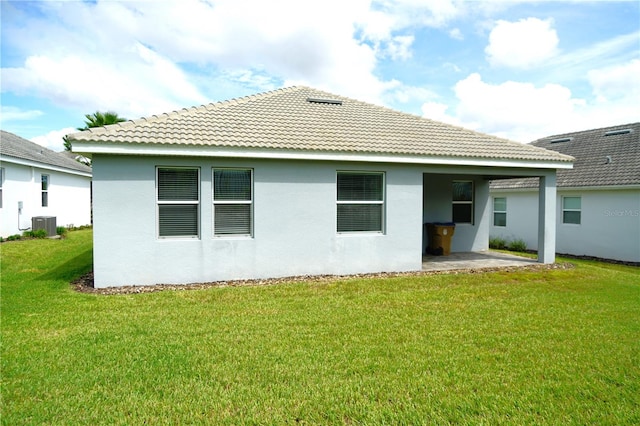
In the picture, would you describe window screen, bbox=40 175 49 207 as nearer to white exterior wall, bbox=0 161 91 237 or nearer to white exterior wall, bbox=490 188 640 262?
white exterior wall, bbox=0 161 91 237

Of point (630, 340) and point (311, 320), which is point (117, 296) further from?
point (630, 340)

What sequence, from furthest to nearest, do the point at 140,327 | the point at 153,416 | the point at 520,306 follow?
the point at 520,306
the point at 140,327
the point at 153,416

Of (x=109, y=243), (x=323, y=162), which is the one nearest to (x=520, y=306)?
(x=323, y=162)

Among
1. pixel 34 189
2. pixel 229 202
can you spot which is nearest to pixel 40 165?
pixel 34 189

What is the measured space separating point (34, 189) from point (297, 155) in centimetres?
1703

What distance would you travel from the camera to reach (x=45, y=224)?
1878 cm

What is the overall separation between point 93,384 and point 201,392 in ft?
3.93

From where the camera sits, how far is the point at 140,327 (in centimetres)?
592

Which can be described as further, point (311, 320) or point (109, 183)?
point (109, 183)

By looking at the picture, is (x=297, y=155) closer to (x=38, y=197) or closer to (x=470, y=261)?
(x=470, y=261)

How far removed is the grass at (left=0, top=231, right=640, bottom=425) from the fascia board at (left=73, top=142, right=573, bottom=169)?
3.07m

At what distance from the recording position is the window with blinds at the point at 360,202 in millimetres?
10242

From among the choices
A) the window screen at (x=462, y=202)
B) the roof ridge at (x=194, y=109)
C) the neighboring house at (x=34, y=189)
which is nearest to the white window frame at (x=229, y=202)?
the roof ridge at (x=194, y=109)

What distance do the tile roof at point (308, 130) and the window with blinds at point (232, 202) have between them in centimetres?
84
